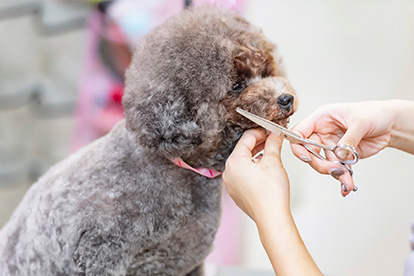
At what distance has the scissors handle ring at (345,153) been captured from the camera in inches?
26.5

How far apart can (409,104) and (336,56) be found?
103 cm

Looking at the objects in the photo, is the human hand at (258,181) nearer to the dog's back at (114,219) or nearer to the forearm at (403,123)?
the dog's back at (114,219)

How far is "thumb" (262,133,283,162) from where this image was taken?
0.69 m

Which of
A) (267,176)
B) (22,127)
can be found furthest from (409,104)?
(22,127)

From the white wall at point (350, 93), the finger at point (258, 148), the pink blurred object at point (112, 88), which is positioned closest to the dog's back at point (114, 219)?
the finger at point (258, 148)

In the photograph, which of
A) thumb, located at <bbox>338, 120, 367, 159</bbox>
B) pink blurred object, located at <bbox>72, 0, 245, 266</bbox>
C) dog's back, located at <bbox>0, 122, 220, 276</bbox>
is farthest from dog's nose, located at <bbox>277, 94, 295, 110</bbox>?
pink blurred object, located at <bbox>72, 0, 245, 266</bbox>

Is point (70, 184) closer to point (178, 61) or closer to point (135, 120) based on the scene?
point (135, 120)

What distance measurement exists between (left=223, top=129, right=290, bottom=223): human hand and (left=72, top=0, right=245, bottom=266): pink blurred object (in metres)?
1.02

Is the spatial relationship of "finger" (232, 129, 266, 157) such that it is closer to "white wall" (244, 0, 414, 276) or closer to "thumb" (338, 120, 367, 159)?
"thumb" (338, 120, 367, 159)

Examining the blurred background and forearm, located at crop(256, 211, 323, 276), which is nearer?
forearm, located at crop(256, 211, 323, 276)

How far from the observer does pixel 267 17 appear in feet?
5.92

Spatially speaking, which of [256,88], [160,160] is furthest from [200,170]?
[256,88]

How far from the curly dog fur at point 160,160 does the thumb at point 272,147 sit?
0.03 meters

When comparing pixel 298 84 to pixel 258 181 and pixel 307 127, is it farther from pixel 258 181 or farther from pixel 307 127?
pixel 258 181
